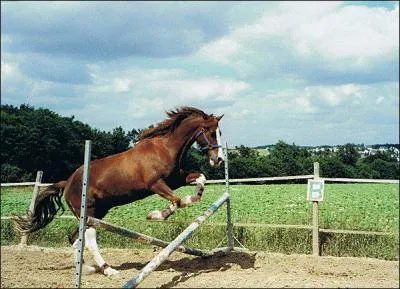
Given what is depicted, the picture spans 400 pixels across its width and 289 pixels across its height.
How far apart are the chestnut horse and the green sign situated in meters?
2.65

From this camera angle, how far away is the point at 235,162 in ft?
58.4

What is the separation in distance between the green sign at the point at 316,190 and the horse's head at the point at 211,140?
8.65 feet

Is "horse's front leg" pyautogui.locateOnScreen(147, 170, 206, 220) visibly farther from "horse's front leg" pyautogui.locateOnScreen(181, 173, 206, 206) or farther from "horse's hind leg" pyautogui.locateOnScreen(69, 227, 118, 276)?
"horse's hind leg" pyautogui.locateOnScreen(69, 227, 118, 276)

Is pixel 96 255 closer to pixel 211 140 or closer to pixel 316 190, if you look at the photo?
pixel 211 140

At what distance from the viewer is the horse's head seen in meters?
6.01

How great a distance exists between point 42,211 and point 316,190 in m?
4.57

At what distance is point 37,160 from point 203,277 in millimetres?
36396

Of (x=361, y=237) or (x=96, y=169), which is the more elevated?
(x=96, y=169)

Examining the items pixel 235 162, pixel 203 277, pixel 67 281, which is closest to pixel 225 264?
pixel 203 277

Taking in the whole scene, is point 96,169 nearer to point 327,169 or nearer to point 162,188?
point 162,188

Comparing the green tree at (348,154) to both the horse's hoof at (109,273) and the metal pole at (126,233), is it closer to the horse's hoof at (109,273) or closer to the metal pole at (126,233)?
the metal pole at (126,233)

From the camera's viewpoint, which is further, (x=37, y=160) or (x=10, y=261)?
(x=37, y=160)

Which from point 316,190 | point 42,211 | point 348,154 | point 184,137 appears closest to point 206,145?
point 184,137

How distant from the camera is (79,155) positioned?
4222 centimetres
